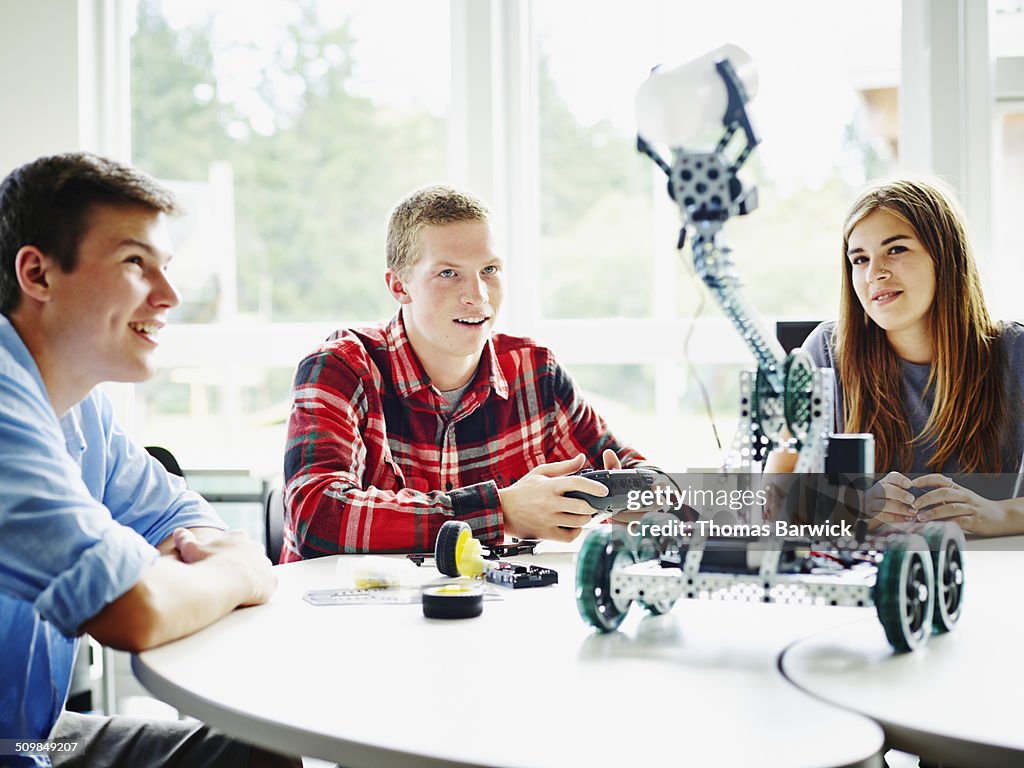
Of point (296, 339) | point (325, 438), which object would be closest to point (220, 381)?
point (296, 339)

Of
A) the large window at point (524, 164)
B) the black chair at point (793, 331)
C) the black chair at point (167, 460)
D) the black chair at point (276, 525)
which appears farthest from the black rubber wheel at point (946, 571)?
the large window at point (524, 164)

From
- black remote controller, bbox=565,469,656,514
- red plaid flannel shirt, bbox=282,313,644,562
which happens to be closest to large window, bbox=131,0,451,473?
red plaid flannel shirt, bbox=282,313,644,562

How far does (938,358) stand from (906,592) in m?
1.24

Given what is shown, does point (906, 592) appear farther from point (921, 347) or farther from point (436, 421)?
point (921, 347)

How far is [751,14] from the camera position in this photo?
3.21 meters

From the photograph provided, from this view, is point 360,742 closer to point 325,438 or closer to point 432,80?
point 325,438

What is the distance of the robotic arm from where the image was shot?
1023 mm

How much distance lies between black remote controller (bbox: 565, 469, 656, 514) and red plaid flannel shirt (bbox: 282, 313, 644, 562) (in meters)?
0.15

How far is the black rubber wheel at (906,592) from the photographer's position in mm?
1008

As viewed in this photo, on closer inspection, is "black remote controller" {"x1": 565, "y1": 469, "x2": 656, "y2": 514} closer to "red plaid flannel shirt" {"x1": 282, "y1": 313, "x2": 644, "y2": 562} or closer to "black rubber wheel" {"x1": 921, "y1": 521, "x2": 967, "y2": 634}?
"red plaid flannel shirt" {"x1": 282, "y1": 313, "x2": 644, "y2": 562}

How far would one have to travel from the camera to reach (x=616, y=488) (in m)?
1.65

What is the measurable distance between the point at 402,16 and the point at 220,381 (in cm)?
137

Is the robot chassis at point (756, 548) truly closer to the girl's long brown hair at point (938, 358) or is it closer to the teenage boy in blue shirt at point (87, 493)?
the teenage boy in blue shirt at point (87, 493)

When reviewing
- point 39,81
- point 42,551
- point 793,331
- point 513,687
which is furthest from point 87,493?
point 39,81
